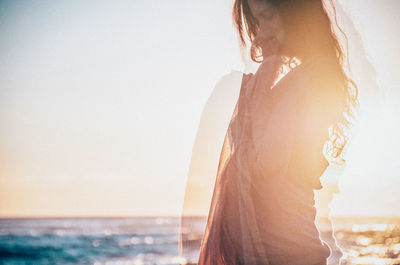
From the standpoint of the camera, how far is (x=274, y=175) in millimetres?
1121

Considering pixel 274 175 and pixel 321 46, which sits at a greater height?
pixel 321 46

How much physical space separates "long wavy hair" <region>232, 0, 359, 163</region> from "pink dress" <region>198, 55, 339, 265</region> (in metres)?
0.09

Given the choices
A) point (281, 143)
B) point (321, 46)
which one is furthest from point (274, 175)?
point (321, 46)

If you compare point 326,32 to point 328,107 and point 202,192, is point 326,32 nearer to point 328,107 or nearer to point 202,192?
point 328,107

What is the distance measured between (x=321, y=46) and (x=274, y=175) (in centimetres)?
57

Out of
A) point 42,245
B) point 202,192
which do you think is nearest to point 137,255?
point 42,245

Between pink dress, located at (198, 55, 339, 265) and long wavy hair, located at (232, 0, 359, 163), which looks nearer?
pink dress, located at (198, 55, 339, 265)

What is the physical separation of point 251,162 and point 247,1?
70cm

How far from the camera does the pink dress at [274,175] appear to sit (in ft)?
3.65

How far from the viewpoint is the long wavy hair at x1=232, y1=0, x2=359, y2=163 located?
132 cm

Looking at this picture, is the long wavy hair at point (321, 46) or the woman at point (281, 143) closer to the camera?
the woman at point (281, 143)

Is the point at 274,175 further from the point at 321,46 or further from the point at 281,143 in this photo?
the point at 321,46

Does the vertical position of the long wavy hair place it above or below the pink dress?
above

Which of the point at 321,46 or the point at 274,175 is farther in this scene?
the point at 321,46
